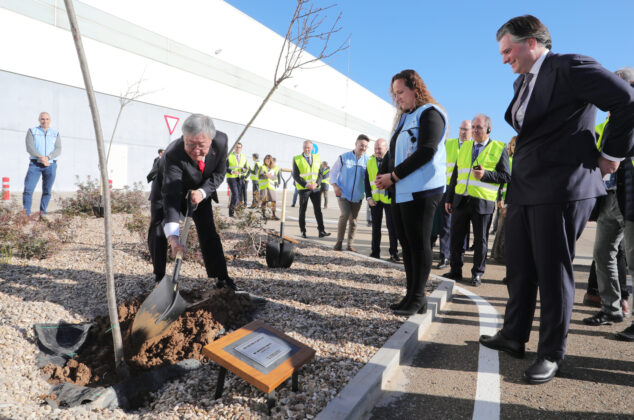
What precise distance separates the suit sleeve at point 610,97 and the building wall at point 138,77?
11.8 m

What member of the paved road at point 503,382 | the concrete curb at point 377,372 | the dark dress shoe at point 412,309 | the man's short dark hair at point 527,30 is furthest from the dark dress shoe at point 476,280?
the man's short dark hair at point 527,30

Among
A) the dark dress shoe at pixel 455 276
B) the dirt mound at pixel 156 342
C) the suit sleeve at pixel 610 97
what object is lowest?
the dirt mound at pixel 156 342

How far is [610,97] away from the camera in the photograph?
2.13 m

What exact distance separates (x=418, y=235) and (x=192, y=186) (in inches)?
80.8

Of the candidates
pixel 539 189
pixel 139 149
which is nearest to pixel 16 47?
pixel 139 149

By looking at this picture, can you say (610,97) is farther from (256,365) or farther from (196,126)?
(196,126)

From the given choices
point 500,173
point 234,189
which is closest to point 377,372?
point 500,173

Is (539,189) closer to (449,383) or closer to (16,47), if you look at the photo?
(449,383)

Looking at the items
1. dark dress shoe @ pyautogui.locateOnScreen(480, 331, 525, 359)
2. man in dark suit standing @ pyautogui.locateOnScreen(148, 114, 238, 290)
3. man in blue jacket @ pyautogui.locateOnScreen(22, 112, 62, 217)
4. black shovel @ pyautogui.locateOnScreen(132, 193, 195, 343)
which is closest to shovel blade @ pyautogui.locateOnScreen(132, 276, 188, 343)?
black shovel @ pyautogui.locateOnScreen(132, 193, 195, 343)

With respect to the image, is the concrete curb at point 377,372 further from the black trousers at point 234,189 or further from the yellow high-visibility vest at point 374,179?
the black trousers at point 234,189

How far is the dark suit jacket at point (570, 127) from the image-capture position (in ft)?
7.08

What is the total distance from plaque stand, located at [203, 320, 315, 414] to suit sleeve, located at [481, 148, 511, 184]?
3.69 metres

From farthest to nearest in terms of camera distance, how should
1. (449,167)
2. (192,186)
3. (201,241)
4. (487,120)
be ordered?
(449,167)
(487,120)
(201,241)
(192,186)

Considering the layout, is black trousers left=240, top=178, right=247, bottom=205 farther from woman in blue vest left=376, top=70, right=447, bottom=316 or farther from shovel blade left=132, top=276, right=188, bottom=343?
shovel blade left=132, top=276, right=188, bottom=343
